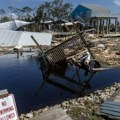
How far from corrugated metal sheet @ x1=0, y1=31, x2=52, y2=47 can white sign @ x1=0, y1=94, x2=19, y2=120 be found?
32.4 meters

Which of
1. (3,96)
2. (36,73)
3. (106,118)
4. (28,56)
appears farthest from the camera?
(28,56)

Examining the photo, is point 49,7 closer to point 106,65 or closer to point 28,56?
point 28,56

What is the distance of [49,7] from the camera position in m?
67.1

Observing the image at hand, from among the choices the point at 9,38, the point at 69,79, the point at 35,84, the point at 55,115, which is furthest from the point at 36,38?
the point at 55,115

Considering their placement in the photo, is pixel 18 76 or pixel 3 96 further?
pixel 18 76

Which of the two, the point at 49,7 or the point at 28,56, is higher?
the point at 49,7

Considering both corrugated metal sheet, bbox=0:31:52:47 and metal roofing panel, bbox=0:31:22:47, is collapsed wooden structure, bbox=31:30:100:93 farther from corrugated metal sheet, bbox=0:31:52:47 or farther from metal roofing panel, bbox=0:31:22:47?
metal roofing panel, bbox=0:31:22:47

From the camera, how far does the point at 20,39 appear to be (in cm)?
3847

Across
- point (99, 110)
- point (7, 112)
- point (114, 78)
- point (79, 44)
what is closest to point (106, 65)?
point (79, 44)

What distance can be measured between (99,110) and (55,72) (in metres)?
12.9

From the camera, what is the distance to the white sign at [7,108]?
548 centimetres

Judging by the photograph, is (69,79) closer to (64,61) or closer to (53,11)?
(64,61)

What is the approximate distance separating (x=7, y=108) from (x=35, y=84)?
1264 centimetres

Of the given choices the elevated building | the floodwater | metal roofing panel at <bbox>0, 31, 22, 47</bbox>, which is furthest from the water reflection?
the elevated building
